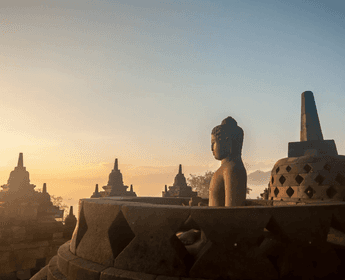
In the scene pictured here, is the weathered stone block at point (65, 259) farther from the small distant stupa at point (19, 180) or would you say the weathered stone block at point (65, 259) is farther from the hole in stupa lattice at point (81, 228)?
the small distant stupa at point (19, 180)

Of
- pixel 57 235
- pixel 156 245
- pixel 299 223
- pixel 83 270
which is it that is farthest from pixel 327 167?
pixel 57 235

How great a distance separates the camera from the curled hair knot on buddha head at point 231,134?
405 cm

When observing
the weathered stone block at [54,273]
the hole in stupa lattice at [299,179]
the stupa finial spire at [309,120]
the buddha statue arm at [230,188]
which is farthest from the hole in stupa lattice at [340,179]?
the weathered stone block at [54,273]

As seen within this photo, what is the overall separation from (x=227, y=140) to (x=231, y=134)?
125 millimetres

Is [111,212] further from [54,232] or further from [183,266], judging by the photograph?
[54,232]

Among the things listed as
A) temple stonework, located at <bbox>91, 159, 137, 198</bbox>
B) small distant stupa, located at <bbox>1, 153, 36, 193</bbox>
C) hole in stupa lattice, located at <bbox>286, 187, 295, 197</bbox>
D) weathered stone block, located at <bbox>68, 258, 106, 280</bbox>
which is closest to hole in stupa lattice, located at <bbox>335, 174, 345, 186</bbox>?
hole in stupa lattice, located at <bbox>286, 187, 295, 197</bbox>

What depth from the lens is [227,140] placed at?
4066 millimetres

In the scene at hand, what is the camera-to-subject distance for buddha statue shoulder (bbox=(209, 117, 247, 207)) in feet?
11.9

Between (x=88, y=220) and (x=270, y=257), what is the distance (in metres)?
1.84

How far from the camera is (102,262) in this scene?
221cm

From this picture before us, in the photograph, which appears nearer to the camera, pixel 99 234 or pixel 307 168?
pixel 99 234

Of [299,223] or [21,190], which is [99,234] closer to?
[299,223]

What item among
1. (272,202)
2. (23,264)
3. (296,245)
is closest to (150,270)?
(296,245)

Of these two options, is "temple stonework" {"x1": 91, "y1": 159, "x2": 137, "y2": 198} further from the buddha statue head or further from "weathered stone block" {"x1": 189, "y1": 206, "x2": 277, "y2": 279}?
"weathered stone block" {"x1": 189, "y1": 206, "x2": 277, "y2": 279}
